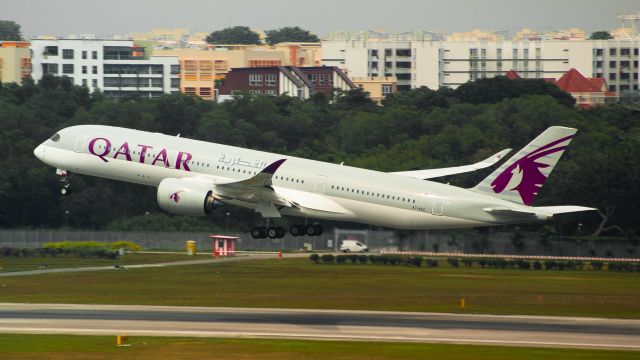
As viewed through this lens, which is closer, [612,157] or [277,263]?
[277,263]

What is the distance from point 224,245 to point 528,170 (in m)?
40.0

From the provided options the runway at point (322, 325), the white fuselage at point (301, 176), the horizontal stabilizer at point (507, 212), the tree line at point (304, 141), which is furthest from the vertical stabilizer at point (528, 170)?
the tree line at point (304, 141)

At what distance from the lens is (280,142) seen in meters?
166

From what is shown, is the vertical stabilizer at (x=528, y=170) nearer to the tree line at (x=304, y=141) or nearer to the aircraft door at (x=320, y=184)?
the aircraft door at (x=320, y=184)

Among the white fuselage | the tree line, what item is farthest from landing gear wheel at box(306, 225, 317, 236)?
the tree line

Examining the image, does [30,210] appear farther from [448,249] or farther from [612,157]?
[612,157]

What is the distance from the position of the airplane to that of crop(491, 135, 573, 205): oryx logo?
0.20ft

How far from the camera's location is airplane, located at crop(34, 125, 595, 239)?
8431 cm

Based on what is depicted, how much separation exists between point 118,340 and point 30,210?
71.2 meters

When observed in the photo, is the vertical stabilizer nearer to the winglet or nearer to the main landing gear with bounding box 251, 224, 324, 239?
the main landing gear with bounding box 251, 224, 324, 239

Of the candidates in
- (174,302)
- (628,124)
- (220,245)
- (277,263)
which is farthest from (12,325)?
(628,124)

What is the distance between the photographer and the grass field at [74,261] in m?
107

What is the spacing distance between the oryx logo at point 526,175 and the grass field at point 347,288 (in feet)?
22.8

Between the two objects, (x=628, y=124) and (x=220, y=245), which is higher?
(x=628, y=124)
